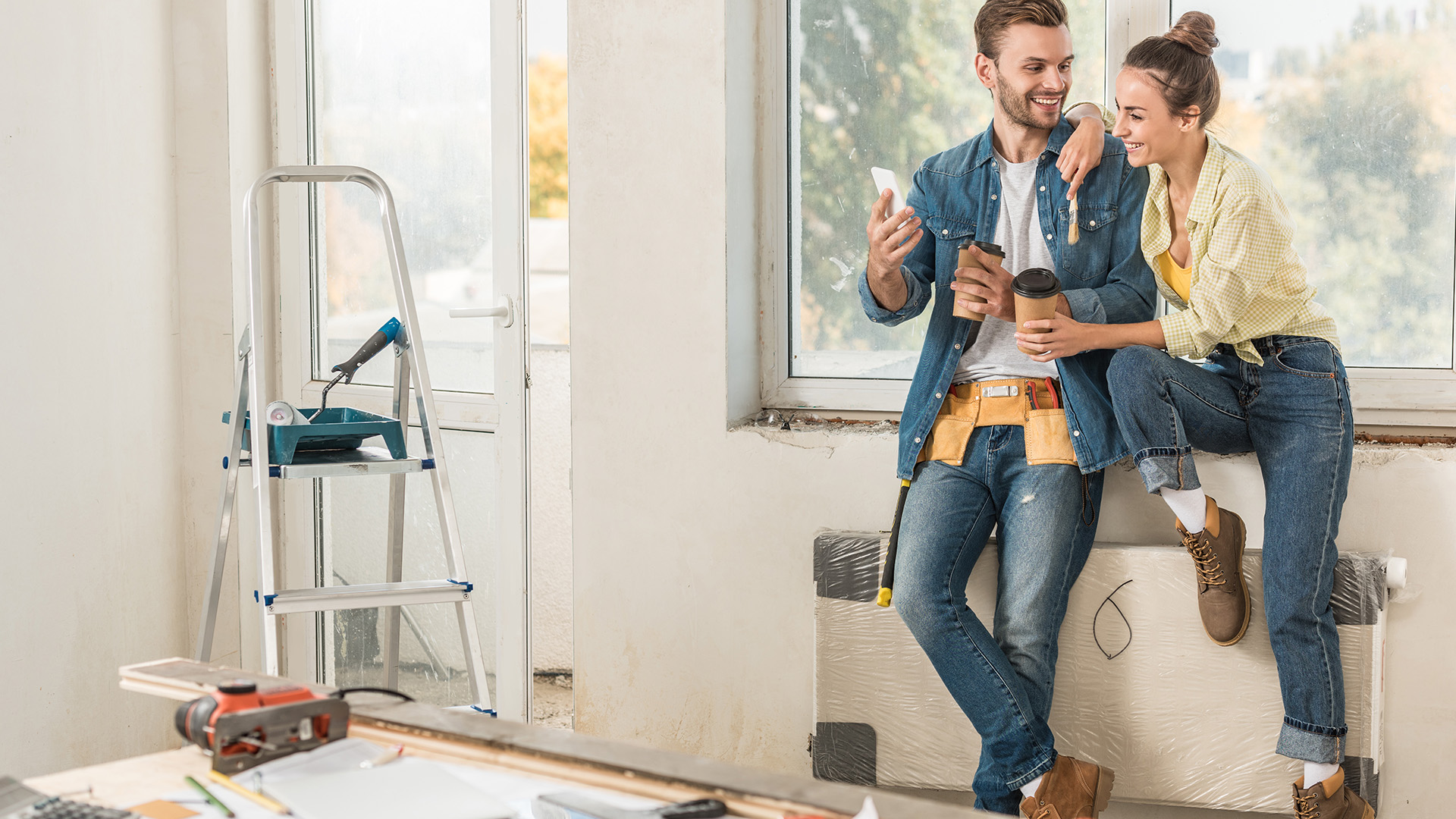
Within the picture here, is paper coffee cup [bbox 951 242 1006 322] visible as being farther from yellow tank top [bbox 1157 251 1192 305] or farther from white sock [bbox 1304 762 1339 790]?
white sock [bbox 1304 762 1339 790]

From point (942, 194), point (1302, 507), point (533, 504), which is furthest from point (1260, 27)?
point (533, 504)

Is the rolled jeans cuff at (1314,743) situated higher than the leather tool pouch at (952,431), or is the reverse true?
the leather tool pouch at (952,431)

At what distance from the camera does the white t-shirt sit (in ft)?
6.24

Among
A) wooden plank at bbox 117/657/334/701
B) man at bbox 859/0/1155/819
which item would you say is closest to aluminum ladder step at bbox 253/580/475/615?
wooden plank at bbox 117/657/334/701

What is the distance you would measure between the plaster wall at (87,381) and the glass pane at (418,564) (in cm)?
37

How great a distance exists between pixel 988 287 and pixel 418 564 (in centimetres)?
158

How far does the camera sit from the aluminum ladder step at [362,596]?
1710mm

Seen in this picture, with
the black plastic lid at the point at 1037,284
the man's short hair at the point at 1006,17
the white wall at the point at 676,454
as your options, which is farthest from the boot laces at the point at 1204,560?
the man's short hair at the point at 1006,17

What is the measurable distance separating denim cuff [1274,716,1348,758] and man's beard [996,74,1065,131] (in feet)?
3.55

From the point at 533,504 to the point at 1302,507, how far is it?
98.3 inches

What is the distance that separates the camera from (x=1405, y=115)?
6.40 ft

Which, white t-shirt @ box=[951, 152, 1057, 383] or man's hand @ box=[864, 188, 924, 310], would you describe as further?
white t-shirt @ box=[951, 152, 1057, 383]

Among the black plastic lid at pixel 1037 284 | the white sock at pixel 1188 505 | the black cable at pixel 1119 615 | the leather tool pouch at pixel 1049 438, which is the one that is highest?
the black plastic lid at pixel 1037 284

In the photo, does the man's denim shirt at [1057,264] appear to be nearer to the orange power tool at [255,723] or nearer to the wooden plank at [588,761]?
the wooden plank at [588,761]
